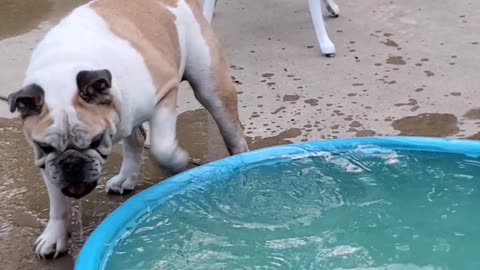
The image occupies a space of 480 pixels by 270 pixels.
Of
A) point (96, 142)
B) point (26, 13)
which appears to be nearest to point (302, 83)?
point (96, 142)

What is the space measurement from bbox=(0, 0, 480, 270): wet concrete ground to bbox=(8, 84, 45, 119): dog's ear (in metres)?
0.72

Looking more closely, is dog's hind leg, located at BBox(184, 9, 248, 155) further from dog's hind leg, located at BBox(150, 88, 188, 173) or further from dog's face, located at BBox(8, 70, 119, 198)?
dog's face, located at BBox(8, 70, 119, 198)

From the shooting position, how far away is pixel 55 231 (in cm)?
370

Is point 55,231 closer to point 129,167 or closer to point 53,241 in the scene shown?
point 53,241

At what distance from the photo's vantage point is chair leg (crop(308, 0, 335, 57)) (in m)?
5.59

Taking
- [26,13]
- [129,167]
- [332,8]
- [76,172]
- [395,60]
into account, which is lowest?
[26,13]

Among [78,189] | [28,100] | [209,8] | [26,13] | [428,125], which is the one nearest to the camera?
[28,100]

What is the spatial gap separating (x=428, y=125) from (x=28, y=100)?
2.20 metres

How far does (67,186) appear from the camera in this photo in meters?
3.31

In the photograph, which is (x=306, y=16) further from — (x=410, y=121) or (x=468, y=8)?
(x=410, y=121)

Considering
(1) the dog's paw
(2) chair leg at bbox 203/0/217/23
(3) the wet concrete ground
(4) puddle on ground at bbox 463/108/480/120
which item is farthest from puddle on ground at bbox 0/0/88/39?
(4) puddle on ground at bbox 463/108/480/120

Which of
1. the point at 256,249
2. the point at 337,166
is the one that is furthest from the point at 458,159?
the point at 256,249

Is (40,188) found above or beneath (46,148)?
beneath

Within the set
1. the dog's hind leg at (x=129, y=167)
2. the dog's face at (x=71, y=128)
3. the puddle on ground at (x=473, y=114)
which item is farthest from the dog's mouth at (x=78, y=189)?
the puddle on ground at (x=473, y=114)
